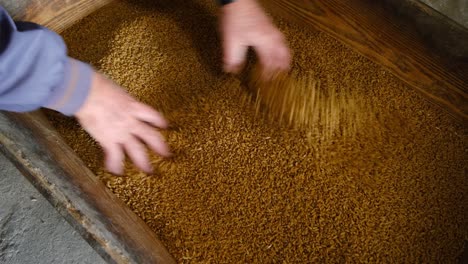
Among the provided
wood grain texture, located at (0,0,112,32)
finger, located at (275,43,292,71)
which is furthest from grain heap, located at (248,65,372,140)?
wood grain texture, located at (0,0,112,32)

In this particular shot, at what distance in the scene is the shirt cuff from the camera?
0.88 meters

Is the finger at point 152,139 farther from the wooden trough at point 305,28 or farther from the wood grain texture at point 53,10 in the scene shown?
the wood grain texture at point 53,10

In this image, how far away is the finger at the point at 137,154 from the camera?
99cm

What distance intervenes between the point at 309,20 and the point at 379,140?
0.47 meters

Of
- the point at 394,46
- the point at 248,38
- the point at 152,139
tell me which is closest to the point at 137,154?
the point at 152,139

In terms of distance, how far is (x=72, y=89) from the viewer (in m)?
0.89

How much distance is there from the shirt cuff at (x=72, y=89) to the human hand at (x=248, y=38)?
0.38 m

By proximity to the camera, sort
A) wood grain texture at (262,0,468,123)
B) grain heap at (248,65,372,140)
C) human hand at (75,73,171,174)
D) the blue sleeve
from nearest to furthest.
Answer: the blue sleeve
human hand at (75,73,171,174)
grain heap at (248,65,372,140)
wood grain texture at (262,0,468,123)

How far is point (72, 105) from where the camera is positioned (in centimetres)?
91

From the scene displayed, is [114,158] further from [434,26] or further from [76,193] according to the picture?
[434,26]

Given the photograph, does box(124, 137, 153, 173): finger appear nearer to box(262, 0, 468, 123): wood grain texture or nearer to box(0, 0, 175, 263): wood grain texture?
box(0, 0, 175, 263): wood grain texture

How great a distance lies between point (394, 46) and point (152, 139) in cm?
79

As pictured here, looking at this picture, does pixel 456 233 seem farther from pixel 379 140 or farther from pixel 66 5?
pixel 66 5

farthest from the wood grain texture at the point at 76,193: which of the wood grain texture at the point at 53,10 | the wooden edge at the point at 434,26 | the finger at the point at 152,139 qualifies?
the wooden edge at the point at 434,26
